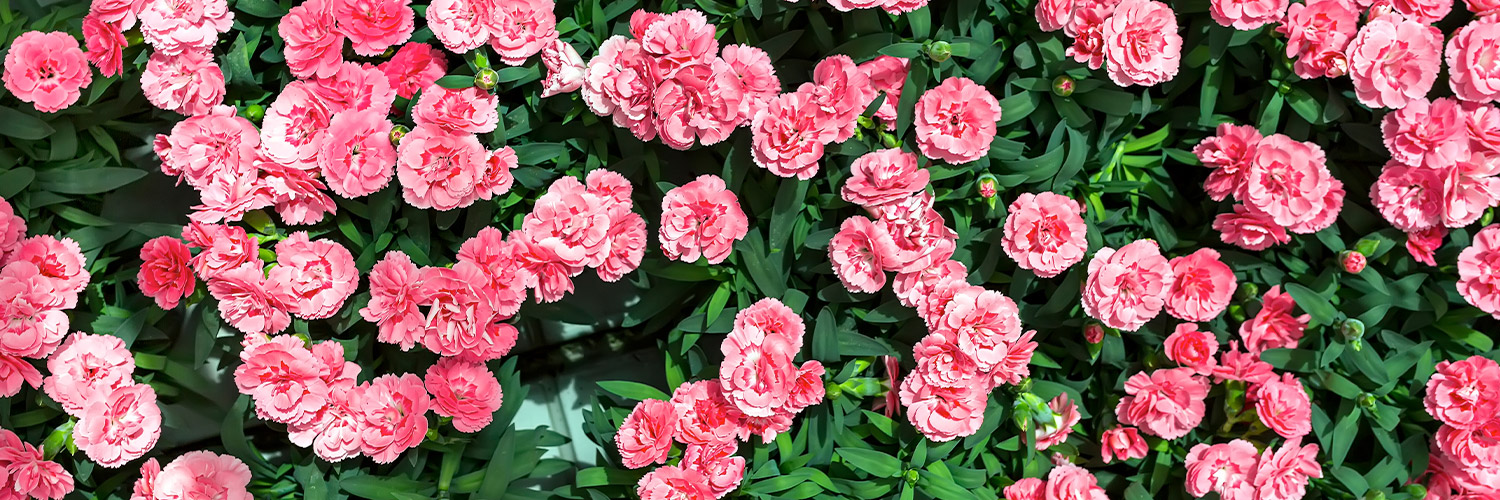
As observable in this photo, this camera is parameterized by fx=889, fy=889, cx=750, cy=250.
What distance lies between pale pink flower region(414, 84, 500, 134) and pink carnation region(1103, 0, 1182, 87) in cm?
94

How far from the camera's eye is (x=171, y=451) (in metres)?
1.63

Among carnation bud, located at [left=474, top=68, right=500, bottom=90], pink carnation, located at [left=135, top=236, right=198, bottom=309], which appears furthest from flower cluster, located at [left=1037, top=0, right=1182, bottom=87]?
pink carnation, located at [left=135, top=236, right=198, bottom=309]

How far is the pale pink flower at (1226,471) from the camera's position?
1495 millimetres

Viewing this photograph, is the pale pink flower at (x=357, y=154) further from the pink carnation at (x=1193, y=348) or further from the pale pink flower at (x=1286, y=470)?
the pale pink flower at (x=1286, y=470)

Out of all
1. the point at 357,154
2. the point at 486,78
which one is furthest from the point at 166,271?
the point at 486,78

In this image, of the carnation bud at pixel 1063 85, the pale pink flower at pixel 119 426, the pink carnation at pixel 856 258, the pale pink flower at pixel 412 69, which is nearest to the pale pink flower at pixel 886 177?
the pink carnation at pixel 856 258

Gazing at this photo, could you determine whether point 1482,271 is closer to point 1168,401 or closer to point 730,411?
point 1168,401

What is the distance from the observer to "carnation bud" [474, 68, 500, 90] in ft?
4.33

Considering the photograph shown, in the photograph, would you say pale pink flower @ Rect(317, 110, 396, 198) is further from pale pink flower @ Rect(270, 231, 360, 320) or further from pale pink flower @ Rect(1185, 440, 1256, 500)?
pale pink flower @ Rect(1185, 440, 1256, 500)

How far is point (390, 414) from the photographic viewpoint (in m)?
1.38

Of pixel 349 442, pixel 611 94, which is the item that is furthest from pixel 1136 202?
pixel 349 442

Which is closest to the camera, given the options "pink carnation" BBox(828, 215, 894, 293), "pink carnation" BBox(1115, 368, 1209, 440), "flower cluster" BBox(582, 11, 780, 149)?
"flower cluster" BBox(582, 11, 780, 149)

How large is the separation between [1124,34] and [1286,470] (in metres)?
0.78

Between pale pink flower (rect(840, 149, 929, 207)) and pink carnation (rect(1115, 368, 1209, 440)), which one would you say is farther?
pink carnation (rect(1115, 368, 1209, 440))
